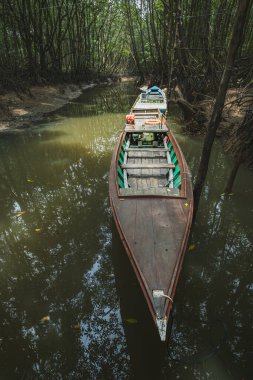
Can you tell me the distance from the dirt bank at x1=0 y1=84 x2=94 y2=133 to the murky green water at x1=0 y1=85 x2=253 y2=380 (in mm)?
6089

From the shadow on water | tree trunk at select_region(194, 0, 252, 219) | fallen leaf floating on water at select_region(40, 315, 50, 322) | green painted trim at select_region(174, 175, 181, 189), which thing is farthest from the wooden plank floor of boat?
fallen leaf floating on water at select_region(40, 315, 50, 322)

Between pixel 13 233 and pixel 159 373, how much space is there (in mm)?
3737

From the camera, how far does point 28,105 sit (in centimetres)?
1555

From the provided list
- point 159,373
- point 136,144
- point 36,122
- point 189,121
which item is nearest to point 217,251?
point 159,373

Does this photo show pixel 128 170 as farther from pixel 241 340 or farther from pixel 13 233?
pixel 241 340

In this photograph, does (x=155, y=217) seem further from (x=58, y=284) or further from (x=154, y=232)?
(x=58, y=284)

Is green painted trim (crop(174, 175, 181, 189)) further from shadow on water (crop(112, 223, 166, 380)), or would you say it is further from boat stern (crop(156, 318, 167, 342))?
boat stern (crop(156, 318, 167, 342))

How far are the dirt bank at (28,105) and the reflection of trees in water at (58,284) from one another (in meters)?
6.22

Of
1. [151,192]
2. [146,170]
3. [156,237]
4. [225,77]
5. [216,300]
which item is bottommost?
[216,300]

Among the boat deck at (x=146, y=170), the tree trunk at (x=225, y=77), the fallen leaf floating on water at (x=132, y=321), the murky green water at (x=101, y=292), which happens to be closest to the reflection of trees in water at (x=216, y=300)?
the murky green water at (x=101, y=292)

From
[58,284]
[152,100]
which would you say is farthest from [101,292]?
[152,100]

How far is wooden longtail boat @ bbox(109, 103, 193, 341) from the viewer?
3.32m

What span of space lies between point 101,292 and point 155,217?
1.37 m

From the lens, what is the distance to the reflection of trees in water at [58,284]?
11.4ft
